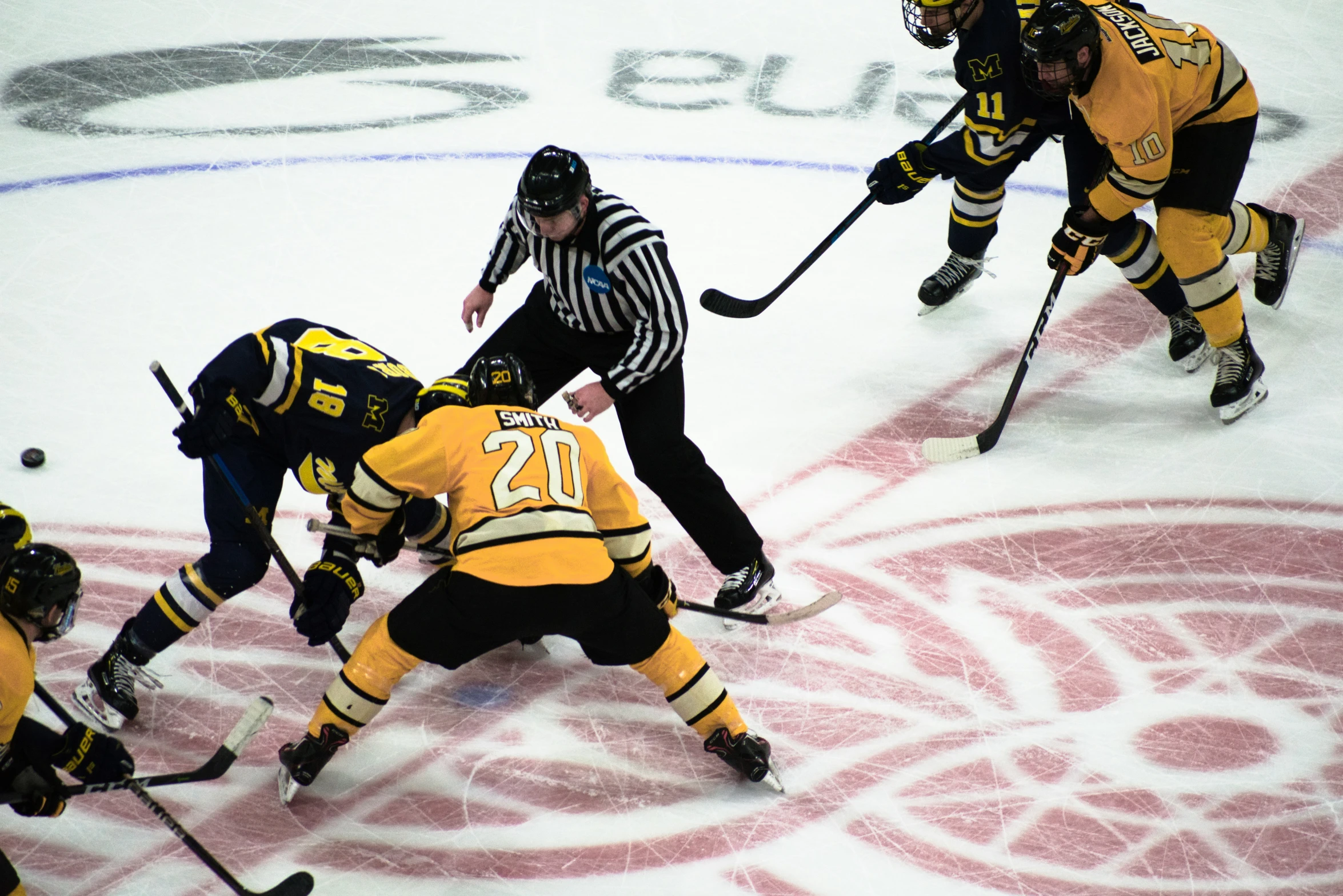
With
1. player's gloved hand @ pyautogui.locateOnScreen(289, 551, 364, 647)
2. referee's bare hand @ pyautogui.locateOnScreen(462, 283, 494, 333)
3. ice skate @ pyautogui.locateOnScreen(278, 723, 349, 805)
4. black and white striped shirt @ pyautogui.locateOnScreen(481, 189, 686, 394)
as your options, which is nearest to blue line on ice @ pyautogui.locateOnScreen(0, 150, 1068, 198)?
referee's bare hand @ pyautogui.locateOnScreen(462, 283, 494, 333)

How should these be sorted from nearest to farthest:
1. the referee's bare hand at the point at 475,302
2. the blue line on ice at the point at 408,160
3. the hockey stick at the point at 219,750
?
1. the hockey stick at the point at 219,750
2. the referee's bare hand at the point at 475,302
3. the blue line on ice at the point at 408,160

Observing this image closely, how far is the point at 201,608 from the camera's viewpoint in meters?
2.72

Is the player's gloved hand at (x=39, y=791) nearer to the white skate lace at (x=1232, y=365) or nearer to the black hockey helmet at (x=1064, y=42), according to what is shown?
the black hockey helmet at (x=1064, y=42)

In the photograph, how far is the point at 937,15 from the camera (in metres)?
3.46

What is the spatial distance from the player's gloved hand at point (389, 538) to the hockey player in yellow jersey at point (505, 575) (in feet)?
0.11

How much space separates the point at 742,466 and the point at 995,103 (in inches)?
48.3

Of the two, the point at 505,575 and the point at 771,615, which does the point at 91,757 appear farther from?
the point at 771,615

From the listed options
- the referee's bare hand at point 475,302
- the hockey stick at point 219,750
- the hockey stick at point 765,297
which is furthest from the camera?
the hockey stick at point 765,297

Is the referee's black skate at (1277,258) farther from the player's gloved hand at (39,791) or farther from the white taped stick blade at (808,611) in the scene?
the player's gloved hand at (39,791)

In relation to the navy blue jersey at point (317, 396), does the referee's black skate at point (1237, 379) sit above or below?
below

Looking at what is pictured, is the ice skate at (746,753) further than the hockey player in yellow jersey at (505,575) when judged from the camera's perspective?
Yes

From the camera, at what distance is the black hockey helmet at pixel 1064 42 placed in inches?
121

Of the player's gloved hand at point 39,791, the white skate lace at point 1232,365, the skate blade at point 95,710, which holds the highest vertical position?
the player's gloved hand at point 39,791

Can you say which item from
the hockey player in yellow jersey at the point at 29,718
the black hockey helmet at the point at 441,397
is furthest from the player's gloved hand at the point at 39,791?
the black hockey helmet at the point at 441,397
